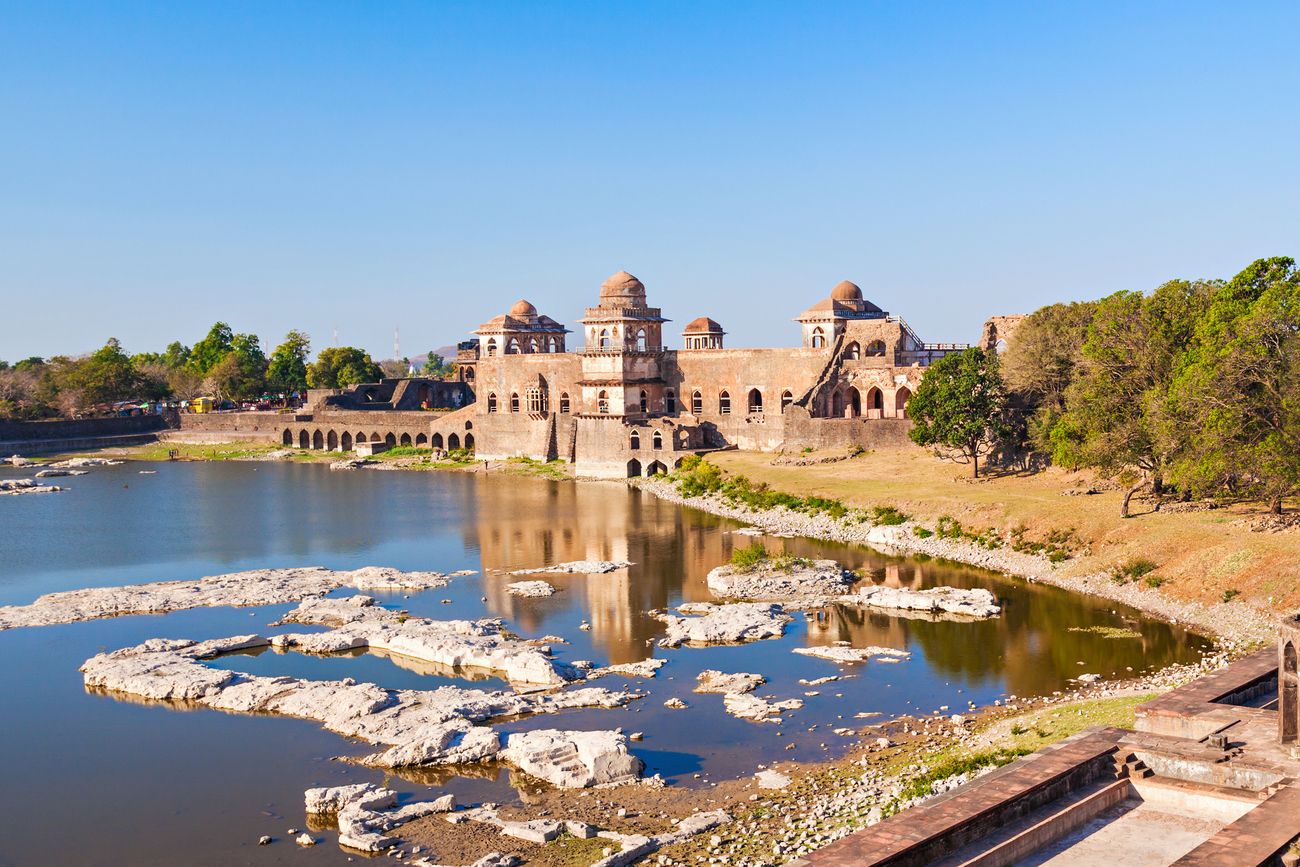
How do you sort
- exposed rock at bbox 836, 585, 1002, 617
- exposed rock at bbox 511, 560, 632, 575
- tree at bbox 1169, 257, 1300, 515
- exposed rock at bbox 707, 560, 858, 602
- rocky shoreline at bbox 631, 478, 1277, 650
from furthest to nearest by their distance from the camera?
exposed rock at bbox 511, 560, 632, 575 → exposed rock at bbox 707, 560, 858, 602 → exposed rock at bbox 836, 585, 1002, 617 → tree at bbox 1169, 257, 1300, 515 → rocky shoreline at bbox 631, 478, 1277, 650

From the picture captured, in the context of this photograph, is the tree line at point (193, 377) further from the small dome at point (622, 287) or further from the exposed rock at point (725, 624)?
the exposed rock at point (725, 624)

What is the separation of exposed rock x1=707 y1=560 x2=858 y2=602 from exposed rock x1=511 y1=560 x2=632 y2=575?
9.67 ft

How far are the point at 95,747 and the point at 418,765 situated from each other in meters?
5.56

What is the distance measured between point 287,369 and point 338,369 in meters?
3.70

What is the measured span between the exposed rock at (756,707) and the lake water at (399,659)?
26 cm

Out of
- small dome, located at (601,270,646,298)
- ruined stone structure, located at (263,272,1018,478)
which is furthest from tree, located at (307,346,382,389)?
small dome, located at (601,270,646,298)

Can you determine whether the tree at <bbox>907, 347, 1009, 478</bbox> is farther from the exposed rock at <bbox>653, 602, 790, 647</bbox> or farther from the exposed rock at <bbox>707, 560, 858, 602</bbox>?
the exposed rock at <bbox>653, 602, 790, 647</bbox>

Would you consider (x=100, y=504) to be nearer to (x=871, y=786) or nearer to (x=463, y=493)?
(x=463, y=493)

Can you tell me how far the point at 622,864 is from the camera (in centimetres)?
1346

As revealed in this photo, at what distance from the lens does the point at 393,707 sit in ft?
63.2

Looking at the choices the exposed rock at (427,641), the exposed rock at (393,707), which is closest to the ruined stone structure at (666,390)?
the exposed rock at (427,641)

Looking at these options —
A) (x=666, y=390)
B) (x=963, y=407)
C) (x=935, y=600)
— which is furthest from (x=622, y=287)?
(x=935, y=600)

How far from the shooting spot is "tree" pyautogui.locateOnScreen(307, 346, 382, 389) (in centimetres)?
8481

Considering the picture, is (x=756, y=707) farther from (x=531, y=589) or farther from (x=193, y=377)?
(x=193, y=377)
